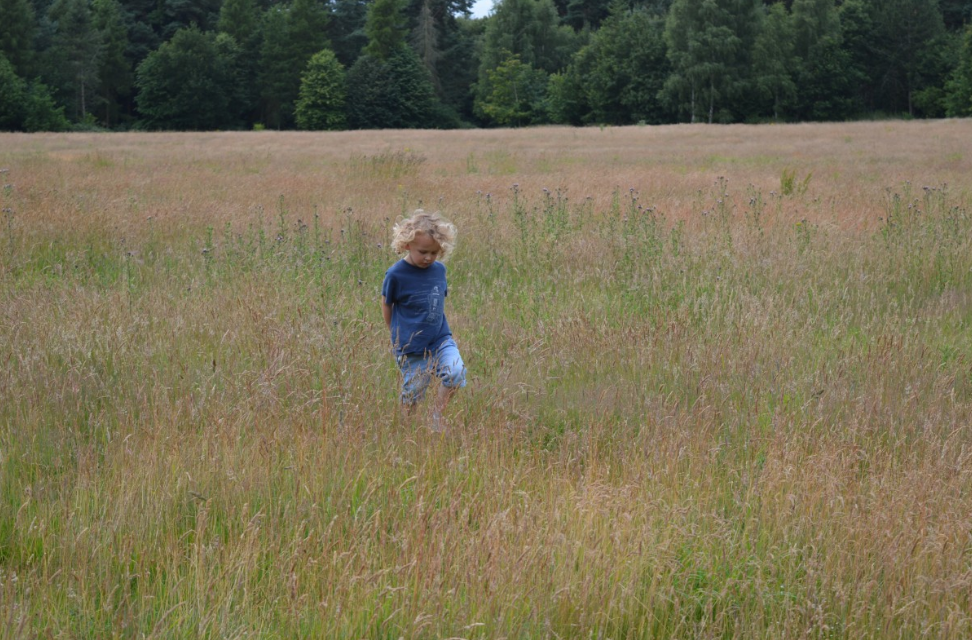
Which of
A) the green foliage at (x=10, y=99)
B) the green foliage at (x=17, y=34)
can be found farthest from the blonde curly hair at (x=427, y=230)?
the green foliage at (x=17, y=34)

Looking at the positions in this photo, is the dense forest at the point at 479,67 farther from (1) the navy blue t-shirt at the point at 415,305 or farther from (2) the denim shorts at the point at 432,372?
(2) the denim shorts at the point at 432,372

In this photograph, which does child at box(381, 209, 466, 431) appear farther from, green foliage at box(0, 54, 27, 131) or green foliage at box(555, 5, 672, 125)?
green foliage at box(555, 5, 672, 125)

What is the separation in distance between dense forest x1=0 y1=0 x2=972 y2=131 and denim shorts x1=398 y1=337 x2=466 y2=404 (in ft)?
190

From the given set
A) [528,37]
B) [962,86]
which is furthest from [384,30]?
[962,86]

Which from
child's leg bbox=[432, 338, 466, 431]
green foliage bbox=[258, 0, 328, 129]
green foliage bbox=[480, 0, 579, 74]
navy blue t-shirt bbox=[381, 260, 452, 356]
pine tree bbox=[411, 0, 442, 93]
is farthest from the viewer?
pine tree bbox=[411, 0, 442, 93]

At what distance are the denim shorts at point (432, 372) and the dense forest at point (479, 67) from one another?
57.8 metres

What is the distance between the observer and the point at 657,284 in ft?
21.5

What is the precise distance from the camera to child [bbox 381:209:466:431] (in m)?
4.33

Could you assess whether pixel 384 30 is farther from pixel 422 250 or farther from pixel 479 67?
pixel 422 250

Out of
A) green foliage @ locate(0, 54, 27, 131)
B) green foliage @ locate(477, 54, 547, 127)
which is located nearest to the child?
green foliage @ locate(0, 54, 27, 131)

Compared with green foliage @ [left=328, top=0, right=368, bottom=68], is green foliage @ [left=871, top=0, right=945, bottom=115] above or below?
below

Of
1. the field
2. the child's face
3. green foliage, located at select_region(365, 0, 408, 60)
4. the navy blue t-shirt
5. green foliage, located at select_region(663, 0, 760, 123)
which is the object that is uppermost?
green foliage, located at select_region(365, 0, 408, 60)

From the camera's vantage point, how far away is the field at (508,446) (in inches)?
106

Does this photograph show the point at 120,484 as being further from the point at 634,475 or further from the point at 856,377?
the point at 856,377
